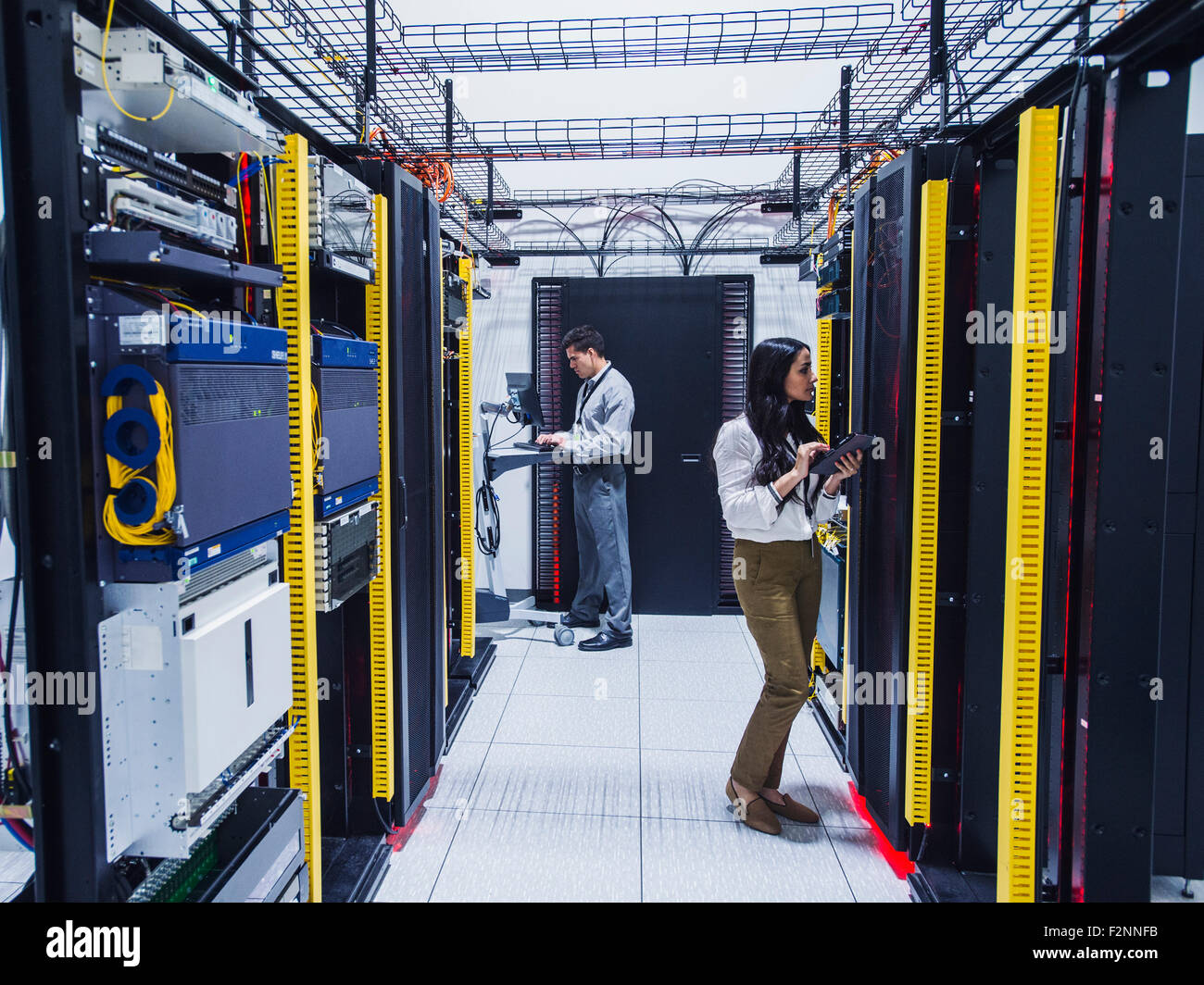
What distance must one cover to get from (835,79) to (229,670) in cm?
466

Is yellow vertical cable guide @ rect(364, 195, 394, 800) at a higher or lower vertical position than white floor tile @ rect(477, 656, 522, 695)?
higher

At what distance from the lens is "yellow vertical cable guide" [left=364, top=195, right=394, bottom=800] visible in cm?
218

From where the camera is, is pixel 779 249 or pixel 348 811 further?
pixel 779 249

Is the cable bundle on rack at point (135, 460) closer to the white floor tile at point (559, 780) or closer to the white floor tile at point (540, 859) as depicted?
the white floor tile at point (540, 859)

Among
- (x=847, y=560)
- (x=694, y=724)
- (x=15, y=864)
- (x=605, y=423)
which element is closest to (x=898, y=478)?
(x=847, y=560)

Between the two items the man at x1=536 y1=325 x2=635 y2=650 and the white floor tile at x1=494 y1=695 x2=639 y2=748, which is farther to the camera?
the man at x1=536 y1=325 x2=635 y2=650

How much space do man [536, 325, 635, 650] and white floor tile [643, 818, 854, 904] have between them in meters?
1.80

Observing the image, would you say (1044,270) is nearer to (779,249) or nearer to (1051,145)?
(1051,145)

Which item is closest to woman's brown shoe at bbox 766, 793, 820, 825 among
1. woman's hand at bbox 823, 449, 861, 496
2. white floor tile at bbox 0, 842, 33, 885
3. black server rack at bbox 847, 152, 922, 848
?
black server rack at bbox 847, 152, 922, 848

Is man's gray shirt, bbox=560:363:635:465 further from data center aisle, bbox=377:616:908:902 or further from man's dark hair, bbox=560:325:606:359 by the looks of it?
data center aisle, bbox=377:616:908:902

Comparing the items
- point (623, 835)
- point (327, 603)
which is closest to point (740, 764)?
point (623, 835)

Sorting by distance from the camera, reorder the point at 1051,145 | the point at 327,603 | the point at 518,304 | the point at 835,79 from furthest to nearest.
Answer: the point at 518,304, the point at 835,79, the point at 327,603, the point at 1051,145

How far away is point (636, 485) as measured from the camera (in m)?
4.68

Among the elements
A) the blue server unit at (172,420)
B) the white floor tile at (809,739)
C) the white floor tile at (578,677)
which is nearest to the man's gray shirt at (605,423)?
the white floor tile at (578,677)
